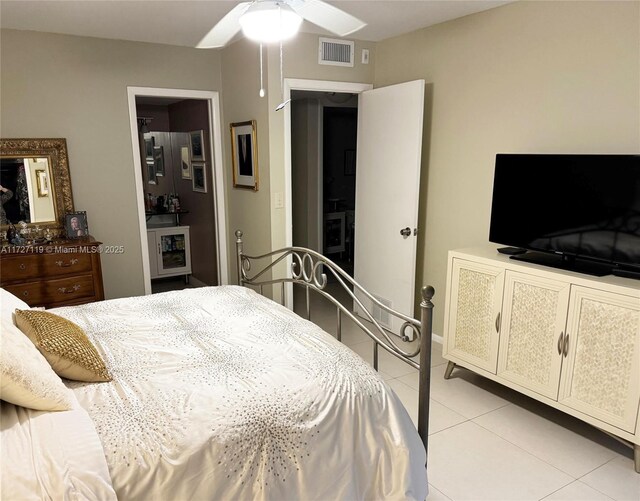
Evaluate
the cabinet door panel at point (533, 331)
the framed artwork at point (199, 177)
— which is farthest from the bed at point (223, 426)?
the framed artwork at point (199, 177)

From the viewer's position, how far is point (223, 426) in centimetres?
147

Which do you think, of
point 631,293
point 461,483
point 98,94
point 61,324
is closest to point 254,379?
point 61,324

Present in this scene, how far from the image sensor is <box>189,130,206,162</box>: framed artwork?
16.4ft

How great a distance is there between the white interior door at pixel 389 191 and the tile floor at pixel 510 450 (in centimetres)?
99

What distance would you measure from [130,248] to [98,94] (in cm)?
131

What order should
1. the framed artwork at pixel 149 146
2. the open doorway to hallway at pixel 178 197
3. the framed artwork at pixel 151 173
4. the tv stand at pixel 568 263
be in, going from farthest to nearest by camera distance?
1. the framed artwork at pixel 151 173
2. the framed artwork at pixel 149 146
3. the open doorway to hallway at pixel 178 197
4. the tv stand at pixel 568 263

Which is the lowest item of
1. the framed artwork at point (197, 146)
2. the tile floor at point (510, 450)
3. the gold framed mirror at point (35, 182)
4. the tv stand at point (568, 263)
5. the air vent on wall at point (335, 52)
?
the tile floor at point (510, 450)

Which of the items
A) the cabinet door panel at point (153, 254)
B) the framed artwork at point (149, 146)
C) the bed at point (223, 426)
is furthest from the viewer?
the framed artwork at point (149, 146)

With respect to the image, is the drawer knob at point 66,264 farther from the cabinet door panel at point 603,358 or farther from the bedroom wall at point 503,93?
the cabinet door panel at point 603,358

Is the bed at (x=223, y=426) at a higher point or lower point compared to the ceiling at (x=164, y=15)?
lower

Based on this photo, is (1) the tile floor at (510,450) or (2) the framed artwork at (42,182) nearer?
(1) the tile floor at (510,450)

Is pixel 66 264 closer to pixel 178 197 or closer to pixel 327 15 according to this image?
pixel 178 197

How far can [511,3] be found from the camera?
10.0ft

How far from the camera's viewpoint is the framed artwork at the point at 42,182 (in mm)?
3795
